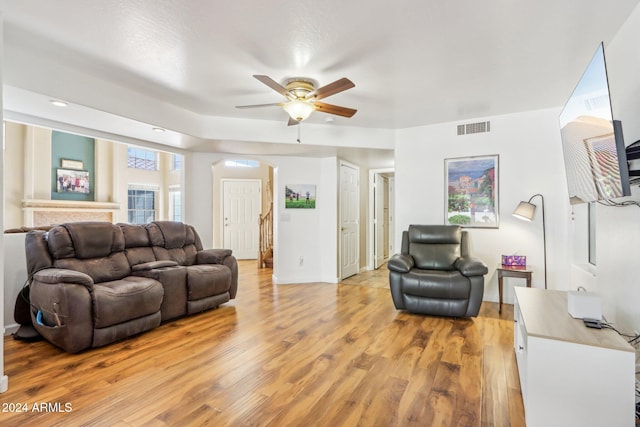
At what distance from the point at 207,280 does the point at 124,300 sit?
A: 908 millimetres

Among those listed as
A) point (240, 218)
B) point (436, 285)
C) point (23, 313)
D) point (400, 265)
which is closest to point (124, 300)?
point (23, 313)

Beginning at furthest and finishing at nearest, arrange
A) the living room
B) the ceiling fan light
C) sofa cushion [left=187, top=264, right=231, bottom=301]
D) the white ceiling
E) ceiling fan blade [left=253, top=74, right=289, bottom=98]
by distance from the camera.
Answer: sofa cushion [left=187, top=264, right=231, bottom=301]
the ceiling fan light
ceiling fan blade [left=253, top=74, right=289, bottom=98]
the living room
the white ceiling

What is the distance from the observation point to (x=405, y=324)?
318 cm

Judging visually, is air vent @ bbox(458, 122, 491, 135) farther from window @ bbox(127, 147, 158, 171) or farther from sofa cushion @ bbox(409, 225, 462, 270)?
window @ bbox(127, 147, 158, 171)

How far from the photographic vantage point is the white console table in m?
1.45

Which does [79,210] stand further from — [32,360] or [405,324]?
[405,324]

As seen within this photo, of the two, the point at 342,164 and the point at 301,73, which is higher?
the point at 301,73

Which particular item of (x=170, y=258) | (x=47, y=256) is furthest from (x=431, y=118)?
(x=47, y=256)

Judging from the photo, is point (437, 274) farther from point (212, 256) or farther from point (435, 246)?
point (212, 256)

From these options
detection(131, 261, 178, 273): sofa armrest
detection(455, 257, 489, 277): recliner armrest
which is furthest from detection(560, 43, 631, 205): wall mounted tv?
detection(131, 261, 178, 273): sofa armrest

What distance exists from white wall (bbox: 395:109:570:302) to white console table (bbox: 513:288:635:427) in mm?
2413

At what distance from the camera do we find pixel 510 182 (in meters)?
3.91

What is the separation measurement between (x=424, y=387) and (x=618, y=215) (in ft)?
5.84

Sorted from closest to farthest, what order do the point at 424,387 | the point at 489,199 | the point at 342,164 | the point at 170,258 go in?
the point at 424,387 → the point at 170,258 → the point at 489,199 → the point at 342,164
